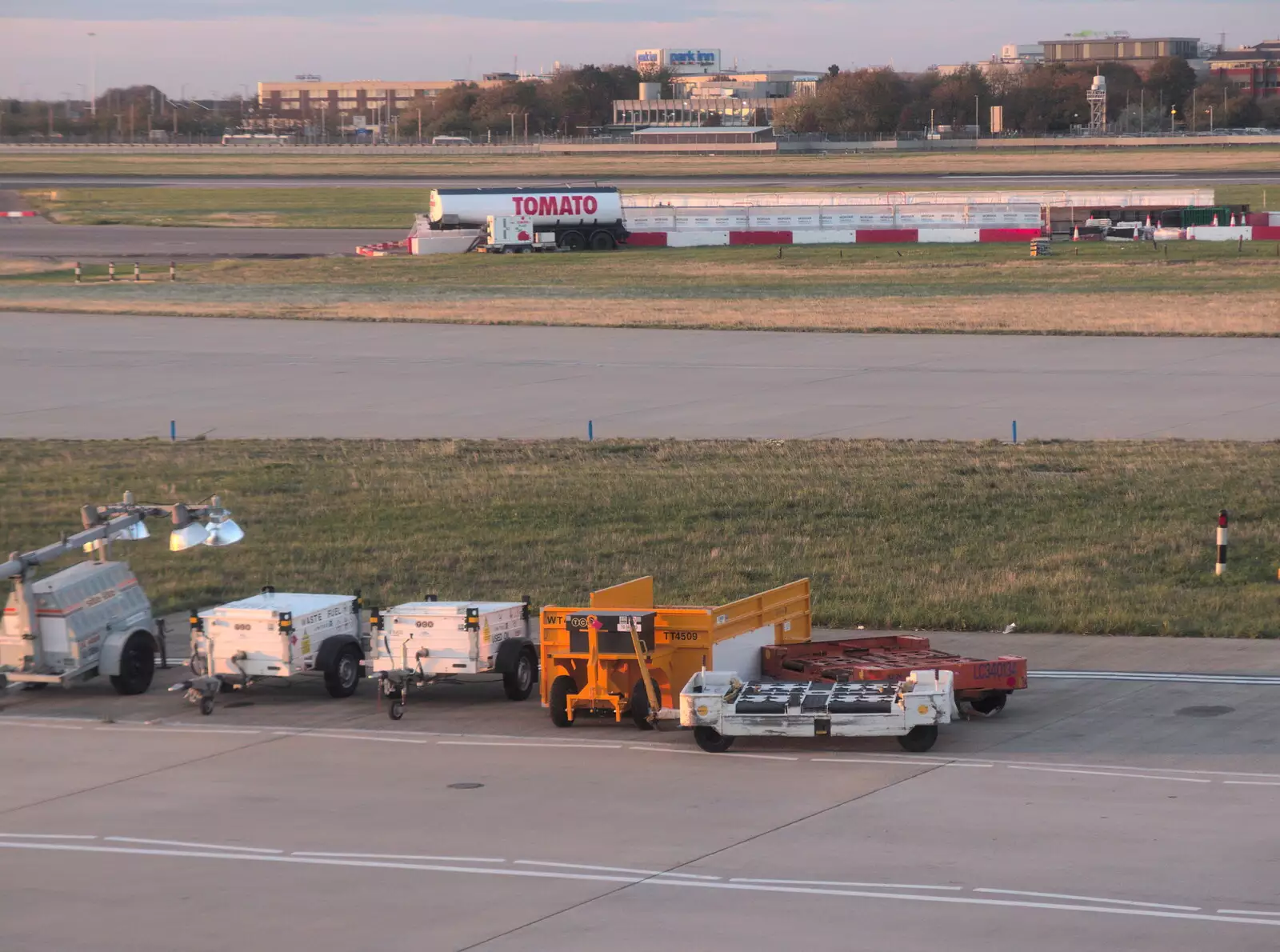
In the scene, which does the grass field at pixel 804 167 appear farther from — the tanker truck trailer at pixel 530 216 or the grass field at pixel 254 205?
the tanker truck trailer at pixel 530 216

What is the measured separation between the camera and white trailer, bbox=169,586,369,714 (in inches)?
723

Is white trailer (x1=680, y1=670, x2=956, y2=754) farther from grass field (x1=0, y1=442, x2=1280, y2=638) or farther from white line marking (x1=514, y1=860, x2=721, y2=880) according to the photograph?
grass field (x1=0, y1=442, x2=1280, y2=638)

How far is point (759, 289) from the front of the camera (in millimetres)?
67375

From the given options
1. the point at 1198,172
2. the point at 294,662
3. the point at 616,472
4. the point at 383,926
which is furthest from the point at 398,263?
the point at 1198,172

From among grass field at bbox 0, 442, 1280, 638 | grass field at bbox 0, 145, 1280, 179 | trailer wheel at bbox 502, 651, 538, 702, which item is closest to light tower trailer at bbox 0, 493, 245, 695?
trailer wheel at bbox 502, 651, 538, 702

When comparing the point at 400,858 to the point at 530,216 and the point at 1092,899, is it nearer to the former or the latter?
the point at 1092,899

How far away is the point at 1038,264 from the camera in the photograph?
73688mm

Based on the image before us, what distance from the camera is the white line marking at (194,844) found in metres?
13.1

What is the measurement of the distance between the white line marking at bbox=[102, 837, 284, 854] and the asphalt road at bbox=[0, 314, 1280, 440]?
2233cm

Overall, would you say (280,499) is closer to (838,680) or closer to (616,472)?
(616,472)

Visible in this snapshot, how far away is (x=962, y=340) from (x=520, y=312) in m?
17.5

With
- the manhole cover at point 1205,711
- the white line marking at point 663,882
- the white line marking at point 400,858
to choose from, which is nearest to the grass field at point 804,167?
the manhole cover at point 1205,711

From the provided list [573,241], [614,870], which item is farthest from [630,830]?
[573,241]

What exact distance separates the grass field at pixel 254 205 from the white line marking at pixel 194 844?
320 ft
